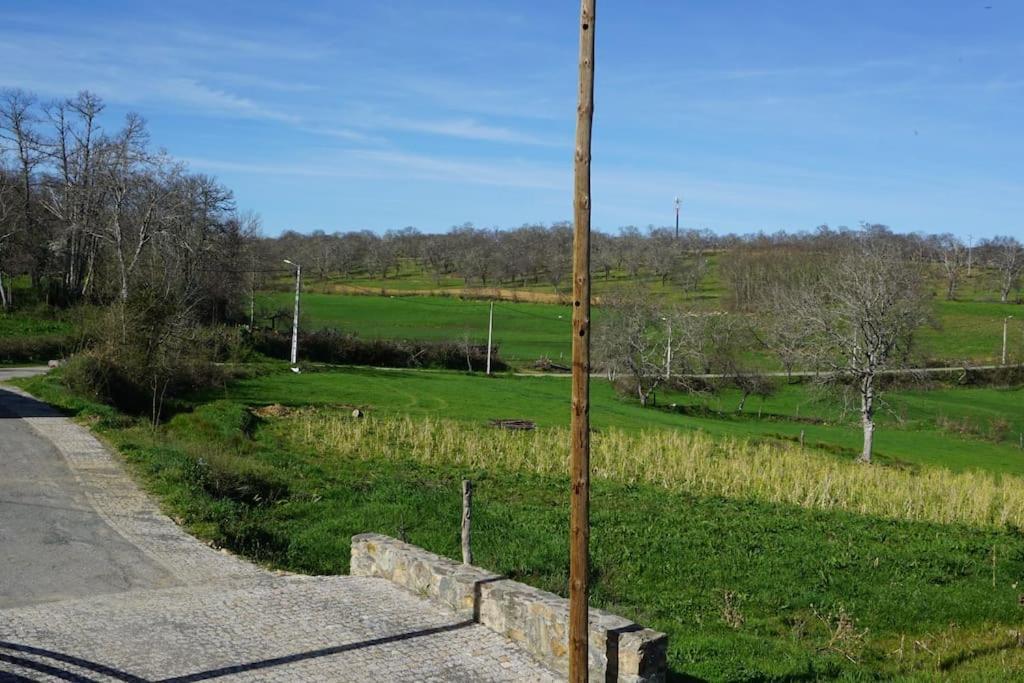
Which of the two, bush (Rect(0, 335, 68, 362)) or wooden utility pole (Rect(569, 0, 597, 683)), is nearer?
wooden utility pole (Rect(569, 0, 597, 683))

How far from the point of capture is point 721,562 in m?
16.0

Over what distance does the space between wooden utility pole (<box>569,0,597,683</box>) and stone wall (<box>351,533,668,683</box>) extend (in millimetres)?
906

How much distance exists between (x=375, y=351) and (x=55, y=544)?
48.7 meters

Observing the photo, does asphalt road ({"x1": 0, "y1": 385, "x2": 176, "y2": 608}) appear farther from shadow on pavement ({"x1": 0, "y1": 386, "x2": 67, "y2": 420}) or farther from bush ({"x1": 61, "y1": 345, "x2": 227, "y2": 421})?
bush ({"x1": 61, "y1": 345, "x2": 227, "y2": 421})

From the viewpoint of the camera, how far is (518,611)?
10234 millimetres

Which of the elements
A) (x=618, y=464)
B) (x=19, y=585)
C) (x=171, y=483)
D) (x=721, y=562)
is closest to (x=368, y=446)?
(x=618, y=464)

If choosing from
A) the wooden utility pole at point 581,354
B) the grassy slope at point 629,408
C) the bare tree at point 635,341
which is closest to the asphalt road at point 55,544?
the wooden utility pole at point 581,354

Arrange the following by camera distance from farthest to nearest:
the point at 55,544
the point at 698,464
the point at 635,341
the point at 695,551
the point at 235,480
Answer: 1. the point at 635,341
2. the point at 698,464
3. the point at 235,480
4. the point at 695,551
5. the point at 55,544

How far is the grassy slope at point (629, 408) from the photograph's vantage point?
40188 mm

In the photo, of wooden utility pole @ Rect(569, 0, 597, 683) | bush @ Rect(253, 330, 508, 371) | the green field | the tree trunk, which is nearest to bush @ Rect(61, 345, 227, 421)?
wooden utility pole @ Rect(569, 0, 597, 683)

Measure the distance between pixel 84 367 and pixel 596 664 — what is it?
25510mm

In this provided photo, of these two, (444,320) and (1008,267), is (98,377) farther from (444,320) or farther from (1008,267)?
(1008,267)

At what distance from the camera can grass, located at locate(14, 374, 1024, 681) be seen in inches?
489

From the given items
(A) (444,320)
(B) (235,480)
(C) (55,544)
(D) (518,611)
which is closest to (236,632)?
(D) (518,611)
